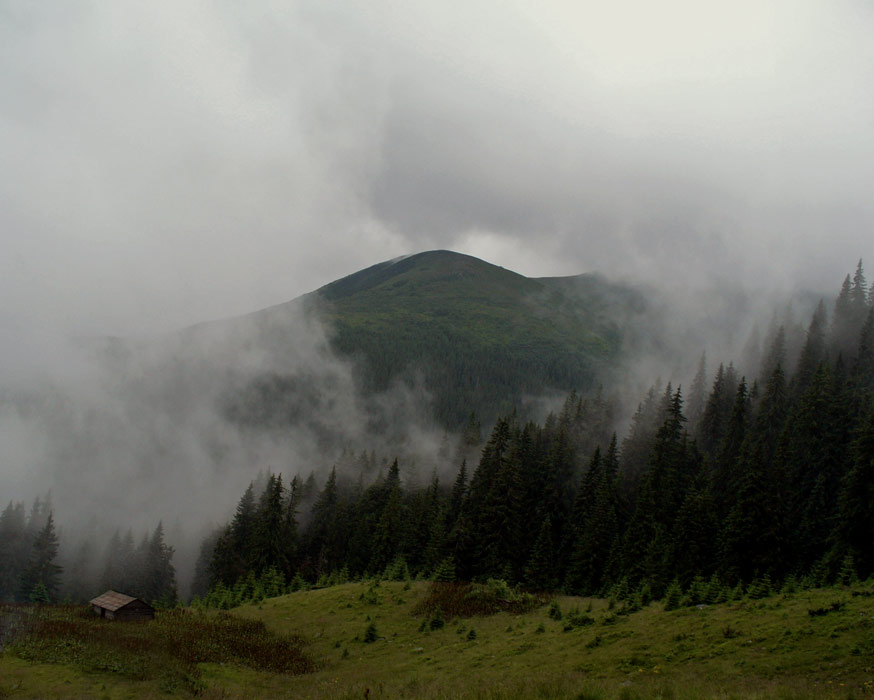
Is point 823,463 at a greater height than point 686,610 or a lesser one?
greater

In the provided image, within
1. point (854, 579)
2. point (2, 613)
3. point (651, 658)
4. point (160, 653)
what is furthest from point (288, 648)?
point (854, 579)

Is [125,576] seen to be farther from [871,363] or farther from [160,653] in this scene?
[871,363]

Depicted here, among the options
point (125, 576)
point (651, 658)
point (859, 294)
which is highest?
point (859, 294)

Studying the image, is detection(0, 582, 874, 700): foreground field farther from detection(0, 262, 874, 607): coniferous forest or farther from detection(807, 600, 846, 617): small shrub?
detection(0, 262, 874, 607): coniferous forest

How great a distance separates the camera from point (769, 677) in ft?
63.4

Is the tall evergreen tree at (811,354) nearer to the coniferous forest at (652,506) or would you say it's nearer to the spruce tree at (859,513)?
the coniferous forest at (652,506)

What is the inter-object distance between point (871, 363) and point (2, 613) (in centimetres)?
10034

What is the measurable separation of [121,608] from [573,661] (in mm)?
33257

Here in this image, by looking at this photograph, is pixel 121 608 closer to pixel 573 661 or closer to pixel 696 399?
pixel 573 661

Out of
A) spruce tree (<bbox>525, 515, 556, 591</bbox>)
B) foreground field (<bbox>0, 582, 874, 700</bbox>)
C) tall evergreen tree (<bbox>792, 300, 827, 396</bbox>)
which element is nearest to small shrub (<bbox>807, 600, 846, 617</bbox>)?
foreground field (<bbox>0, 582, 874, 700</bbox>)

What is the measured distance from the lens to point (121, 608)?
40844 millimetres

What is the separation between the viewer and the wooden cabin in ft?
134

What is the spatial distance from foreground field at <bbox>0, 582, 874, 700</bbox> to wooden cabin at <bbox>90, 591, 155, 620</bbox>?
535 inches

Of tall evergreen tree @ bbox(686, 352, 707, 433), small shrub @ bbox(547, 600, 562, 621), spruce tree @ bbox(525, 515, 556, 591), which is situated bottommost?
spruce tree @ bbox(525, 515, 556, 591)
